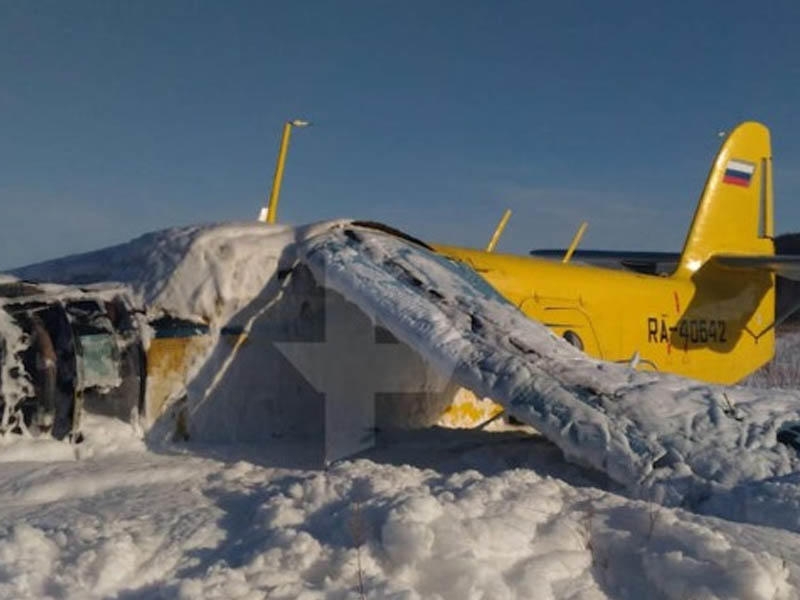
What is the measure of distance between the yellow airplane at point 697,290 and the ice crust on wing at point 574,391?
1574mm

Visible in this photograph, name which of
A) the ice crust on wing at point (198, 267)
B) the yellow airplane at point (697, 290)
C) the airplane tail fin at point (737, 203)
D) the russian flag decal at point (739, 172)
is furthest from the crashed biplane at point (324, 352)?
the russian flag decal at point (739, 172)

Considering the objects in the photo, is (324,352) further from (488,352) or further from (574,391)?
(574,391)

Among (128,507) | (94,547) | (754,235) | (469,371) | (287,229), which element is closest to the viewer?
(94,547)

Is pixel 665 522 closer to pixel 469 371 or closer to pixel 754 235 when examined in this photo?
pixel 469 371

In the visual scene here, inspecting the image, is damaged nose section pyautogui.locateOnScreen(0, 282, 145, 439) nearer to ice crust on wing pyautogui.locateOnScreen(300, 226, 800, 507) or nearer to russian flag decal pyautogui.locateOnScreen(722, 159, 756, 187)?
ice crust on wing pyautogui.locateOnScreen(300, 226, 800, 507)

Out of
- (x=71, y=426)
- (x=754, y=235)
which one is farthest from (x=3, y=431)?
(x=754, y=235)

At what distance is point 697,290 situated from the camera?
9.07 meters

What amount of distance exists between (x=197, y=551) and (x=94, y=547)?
300mm

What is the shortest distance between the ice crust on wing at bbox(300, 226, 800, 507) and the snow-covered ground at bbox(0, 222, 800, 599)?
0.01 meters

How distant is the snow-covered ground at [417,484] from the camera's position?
2322 mm

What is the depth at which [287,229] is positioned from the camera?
17.5 feet

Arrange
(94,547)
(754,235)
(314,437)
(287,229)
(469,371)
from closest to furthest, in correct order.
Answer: (94,547) < (469,371) < (314,437) < (287,229) < (754,235)

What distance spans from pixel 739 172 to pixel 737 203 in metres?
Answer: 0.40

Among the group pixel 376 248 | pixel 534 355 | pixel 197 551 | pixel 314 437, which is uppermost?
pixel 376 248
